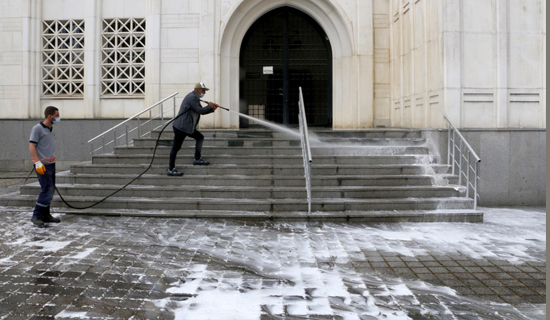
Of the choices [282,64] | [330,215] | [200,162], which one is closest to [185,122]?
[200,162]

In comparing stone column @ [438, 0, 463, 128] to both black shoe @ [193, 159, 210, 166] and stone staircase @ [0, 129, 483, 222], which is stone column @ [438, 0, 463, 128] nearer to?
stone staircase @ [0, 129, 483, 222]

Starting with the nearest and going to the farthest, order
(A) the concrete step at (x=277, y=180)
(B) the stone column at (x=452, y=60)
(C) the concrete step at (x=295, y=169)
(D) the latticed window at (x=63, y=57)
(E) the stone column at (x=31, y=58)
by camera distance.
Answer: (A) the concrete step at (x=277, y=180)
(C) the concrete step at (x=295, y=169)
(B) the stone column at (x=452, y=60)
(E) the stone column at (x=31, y=58)
(D) the latticed window at (x=63, y=57)

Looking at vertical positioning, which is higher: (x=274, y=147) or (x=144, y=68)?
(x=144, y=68)

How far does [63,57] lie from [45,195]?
8197 millimetres

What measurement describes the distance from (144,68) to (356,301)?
1185cm

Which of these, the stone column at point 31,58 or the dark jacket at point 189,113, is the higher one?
the stone column at point 31,58

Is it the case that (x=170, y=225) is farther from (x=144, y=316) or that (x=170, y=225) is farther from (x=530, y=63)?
(x=530, y=63)

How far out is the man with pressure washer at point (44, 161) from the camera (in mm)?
8359

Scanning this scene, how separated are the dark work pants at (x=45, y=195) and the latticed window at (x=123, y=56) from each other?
7.03 m

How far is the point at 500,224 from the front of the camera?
911 cm

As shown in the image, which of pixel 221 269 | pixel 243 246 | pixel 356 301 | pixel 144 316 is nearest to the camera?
pixel 144 316

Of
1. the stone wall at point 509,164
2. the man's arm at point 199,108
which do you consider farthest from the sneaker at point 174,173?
the stone wall at point 509,164

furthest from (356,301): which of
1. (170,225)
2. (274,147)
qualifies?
(274,147)

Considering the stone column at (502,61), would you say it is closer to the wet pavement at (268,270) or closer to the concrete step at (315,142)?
the concrete step at (315,142)
